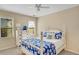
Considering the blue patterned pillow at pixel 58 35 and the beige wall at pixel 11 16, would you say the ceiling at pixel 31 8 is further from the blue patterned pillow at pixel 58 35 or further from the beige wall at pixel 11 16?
the blue patterned pillow at pixel 58 35

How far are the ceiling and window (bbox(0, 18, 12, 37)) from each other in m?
0.15

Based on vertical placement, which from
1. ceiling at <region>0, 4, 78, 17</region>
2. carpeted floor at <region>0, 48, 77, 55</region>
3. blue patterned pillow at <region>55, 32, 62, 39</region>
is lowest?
carpeted floor at <region>0, 48, 77, 55</region>

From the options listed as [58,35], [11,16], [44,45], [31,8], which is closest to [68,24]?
[58,35]

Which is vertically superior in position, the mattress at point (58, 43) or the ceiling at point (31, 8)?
the ceiling at point (31, 8)

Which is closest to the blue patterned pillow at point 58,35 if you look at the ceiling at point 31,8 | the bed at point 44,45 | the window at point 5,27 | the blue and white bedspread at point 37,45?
the bed at point 44,45

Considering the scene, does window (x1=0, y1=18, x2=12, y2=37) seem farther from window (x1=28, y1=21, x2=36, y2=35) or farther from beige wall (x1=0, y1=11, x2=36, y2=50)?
window (x1=28, y1=21, x2=36, y2=35)

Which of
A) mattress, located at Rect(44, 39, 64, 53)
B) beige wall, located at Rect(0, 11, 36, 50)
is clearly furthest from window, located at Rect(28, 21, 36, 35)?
mattress, located at Rect(44, 39, 64, 53)

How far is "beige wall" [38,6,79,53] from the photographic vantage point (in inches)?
53.3

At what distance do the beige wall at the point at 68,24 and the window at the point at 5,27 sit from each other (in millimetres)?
409

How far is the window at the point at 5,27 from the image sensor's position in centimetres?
136

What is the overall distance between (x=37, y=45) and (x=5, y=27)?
494mm

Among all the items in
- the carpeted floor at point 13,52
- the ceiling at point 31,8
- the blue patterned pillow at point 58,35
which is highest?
the ceiling at point 31,8
